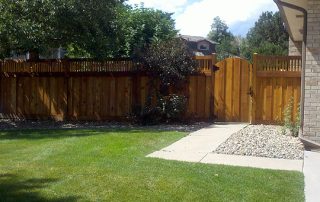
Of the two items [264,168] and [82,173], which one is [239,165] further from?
[82,173]

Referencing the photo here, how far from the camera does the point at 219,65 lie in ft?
49.2

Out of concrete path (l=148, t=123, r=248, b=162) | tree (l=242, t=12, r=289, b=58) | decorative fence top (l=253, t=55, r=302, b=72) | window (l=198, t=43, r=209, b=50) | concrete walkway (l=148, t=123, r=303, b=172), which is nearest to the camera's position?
concrete walkway (l=148, t=123, r=303, b=172)

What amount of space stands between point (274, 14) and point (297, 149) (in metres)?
47.2

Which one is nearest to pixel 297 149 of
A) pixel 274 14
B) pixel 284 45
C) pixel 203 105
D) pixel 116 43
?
pixel 203 105

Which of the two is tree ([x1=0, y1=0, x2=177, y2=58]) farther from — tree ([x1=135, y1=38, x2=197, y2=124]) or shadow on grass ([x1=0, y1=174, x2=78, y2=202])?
shadow on grass ([x1=0, y1=174, x2=78, y2=202])

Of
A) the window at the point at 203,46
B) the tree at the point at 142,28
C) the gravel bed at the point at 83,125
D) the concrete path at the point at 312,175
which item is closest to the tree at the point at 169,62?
the gravel bed at the point at 83,125

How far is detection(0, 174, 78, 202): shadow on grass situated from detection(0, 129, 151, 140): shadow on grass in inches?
183

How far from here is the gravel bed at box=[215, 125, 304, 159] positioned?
9102mm

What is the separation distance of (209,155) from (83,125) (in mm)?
6827

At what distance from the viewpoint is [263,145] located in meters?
9.97

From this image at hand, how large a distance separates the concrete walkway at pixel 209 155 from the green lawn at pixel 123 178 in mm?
404

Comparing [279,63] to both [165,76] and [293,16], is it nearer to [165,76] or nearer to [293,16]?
[293,16]

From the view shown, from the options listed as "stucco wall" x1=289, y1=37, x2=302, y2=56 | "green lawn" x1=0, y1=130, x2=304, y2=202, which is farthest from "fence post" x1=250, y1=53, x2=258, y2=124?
"green lawn" x1=0, y1=130, x2=304, y2=202

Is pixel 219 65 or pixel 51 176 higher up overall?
pixel 219 65
